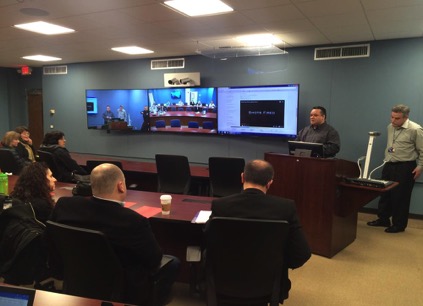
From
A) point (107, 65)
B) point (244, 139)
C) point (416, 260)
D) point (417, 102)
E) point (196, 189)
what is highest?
point (107, 65)

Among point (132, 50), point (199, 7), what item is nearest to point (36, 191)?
point (199, 7)

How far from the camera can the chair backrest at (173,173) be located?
431 cm

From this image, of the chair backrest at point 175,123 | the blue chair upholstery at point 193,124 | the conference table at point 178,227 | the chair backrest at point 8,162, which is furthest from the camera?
the chair backrest at point 175,123

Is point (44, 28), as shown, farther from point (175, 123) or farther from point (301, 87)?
point (301, 87)

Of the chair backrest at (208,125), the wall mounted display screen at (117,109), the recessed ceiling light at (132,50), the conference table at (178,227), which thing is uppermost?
the recessed ceiling light at (132,50)

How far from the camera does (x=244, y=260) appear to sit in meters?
1.80

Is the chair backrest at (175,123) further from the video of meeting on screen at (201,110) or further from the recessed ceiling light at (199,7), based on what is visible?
the recessed ceiling light at (199,7)

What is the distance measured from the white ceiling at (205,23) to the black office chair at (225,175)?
65.5 inches

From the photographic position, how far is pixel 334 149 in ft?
13.5

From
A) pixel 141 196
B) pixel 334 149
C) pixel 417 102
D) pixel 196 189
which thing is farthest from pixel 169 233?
pixel 417 102

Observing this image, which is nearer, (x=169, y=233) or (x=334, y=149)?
(x=169, y=233)

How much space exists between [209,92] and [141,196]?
3430 mm

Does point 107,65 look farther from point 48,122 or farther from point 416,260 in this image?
point 416,260

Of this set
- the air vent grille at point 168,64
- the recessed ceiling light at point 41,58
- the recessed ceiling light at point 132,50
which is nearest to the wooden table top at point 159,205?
the recessed ceiling light at point 132,50
